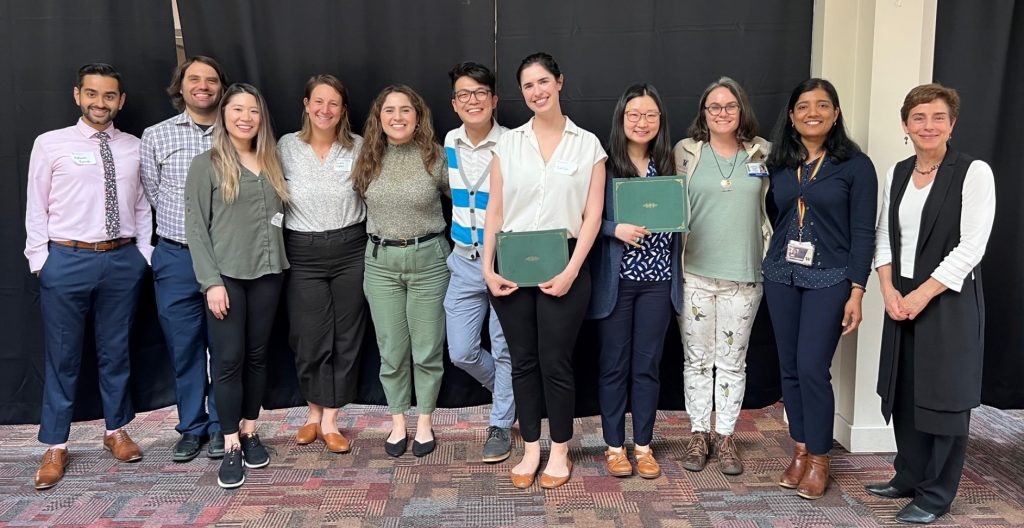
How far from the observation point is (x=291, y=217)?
2881 millimetres

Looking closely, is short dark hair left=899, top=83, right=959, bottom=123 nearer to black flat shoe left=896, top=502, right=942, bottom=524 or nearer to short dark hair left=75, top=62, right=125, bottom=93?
black flat shoe left=896, top=502, right=942, bottom=524

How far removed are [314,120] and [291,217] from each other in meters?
0.41

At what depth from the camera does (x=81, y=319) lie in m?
2.93

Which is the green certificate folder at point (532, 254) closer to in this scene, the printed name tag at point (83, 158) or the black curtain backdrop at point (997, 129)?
the printed name tag at point (83, 158)

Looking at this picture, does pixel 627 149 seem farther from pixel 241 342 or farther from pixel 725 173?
pixel 241 342

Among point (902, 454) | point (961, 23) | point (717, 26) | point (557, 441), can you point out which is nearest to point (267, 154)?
point (557, 441)

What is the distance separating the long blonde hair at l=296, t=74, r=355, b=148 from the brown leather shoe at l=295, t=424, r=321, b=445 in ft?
4.17

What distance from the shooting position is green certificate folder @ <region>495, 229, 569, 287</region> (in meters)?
2.47

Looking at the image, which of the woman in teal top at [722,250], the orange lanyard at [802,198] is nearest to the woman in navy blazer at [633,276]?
the woman in teal top at [722,250]

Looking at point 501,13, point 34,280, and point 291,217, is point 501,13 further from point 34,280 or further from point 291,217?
point 34,280

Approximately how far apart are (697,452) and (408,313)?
1.33 meters

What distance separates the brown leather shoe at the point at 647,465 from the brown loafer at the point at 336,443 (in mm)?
1253

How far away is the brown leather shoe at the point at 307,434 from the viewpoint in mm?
3145

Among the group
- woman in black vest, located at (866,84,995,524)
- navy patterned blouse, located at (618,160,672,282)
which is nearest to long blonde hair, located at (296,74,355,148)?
navy patterned blouse, located at (618,160,672,282)
